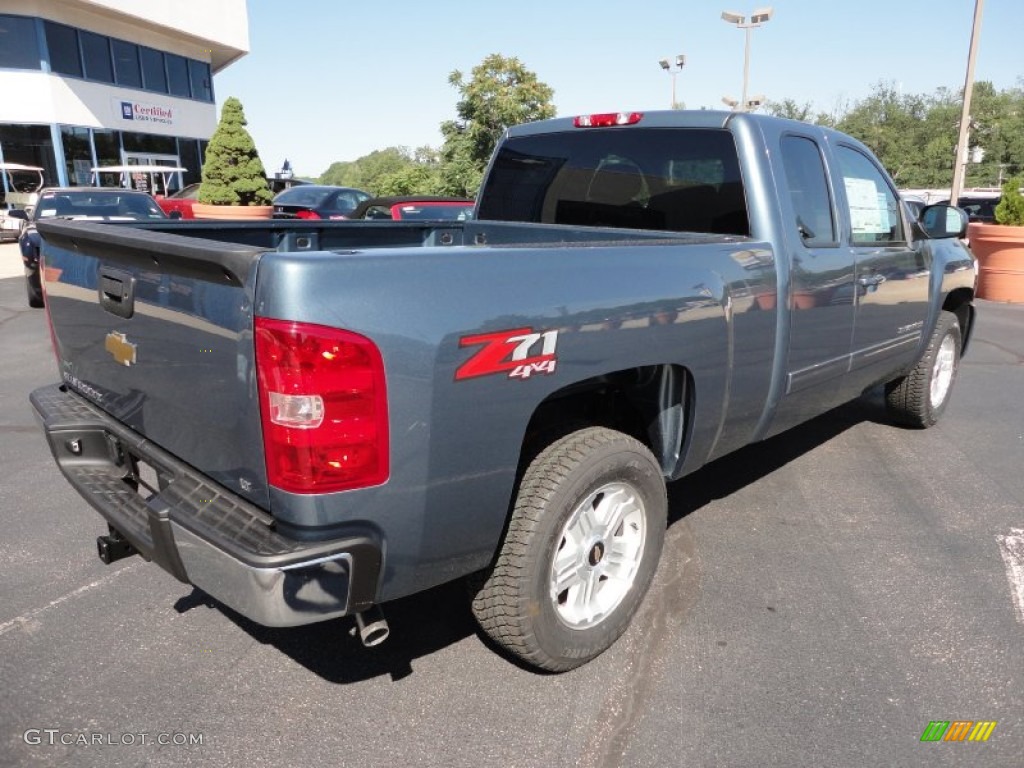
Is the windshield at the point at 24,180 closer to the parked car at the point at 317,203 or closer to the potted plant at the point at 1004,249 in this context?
the parked car at the point at 317,203

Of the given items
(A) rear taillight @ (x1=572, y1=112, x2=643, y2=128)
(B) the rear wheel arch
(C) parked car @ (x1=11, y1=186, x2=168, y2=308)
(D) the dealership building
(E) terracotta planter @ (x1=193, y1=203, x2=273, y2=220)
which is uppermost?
(D) the dealership building

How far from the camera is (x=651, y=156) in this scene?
381 centimetres

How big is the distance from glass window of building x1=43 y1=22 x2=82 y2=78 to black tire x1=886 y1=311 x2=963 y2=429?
1067 inches

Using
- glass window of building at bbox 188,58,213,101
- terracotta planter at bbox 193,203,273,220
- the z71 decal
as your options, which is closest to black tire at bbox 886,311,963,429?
the z71 decal

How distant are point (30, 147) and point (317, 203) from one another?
15108 mm

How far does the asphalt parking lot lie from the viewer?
241 centimetres

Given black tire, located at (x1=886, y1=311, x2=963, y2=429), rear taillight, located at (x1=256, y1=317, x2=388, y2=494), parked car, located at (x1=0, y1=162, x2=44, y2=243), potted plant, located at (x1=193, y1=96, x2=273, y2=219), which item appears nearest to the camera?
rear taillight, located at (x1=256, y1=317, x2=388, y2=494)

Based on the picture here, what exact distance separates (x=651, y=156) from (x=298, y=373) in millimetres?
2529

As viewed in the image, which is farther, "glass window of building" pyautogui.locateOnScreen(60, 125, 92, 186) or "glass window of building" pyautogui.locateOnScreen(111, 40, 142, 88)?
"glass window of building" pyautogui.locateOnScreen(111, 40, 142, 88)

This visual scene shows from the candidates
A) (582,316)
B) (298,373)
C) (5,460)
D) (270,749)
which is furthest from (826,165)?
(5,460)

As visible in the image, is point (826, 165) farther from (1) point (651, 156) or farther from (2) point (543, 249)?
(2) point (543, 249)

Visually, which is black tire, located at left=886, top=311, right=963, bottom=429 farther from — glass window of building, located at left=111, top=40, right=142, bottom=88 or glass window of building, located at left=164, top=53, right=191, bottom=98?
glass window of building, located at left=164, top=53, right=191, bottom=98

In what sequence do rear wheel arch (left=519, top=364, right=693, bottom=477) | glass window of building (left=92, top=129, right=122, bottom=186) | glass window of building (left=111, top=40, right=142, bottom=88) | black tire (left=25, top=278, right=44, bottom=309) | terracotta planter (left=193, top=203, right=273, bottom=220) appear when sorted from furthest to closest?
1. glass window of building (left=111, top=40, right=142, bottom=88)
2. glass window of building (left=92, top=129, right=122, bottom=186)
3. terracotta planter (left=193, top=203, right=273, bottom=220)
4. black tire (left=25, top=278, right=44, bottom=309)
5. rear wheel arch (left=519, top=364, right=693, bottom=477)

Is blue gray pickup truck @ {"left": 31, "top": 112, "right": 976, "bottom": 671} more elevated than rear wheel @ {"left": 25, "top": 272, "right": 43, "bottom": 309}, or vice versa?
blue gray pickup truck @ {"left": 31, "top": 112, "right": 976, "bottom": 671}
